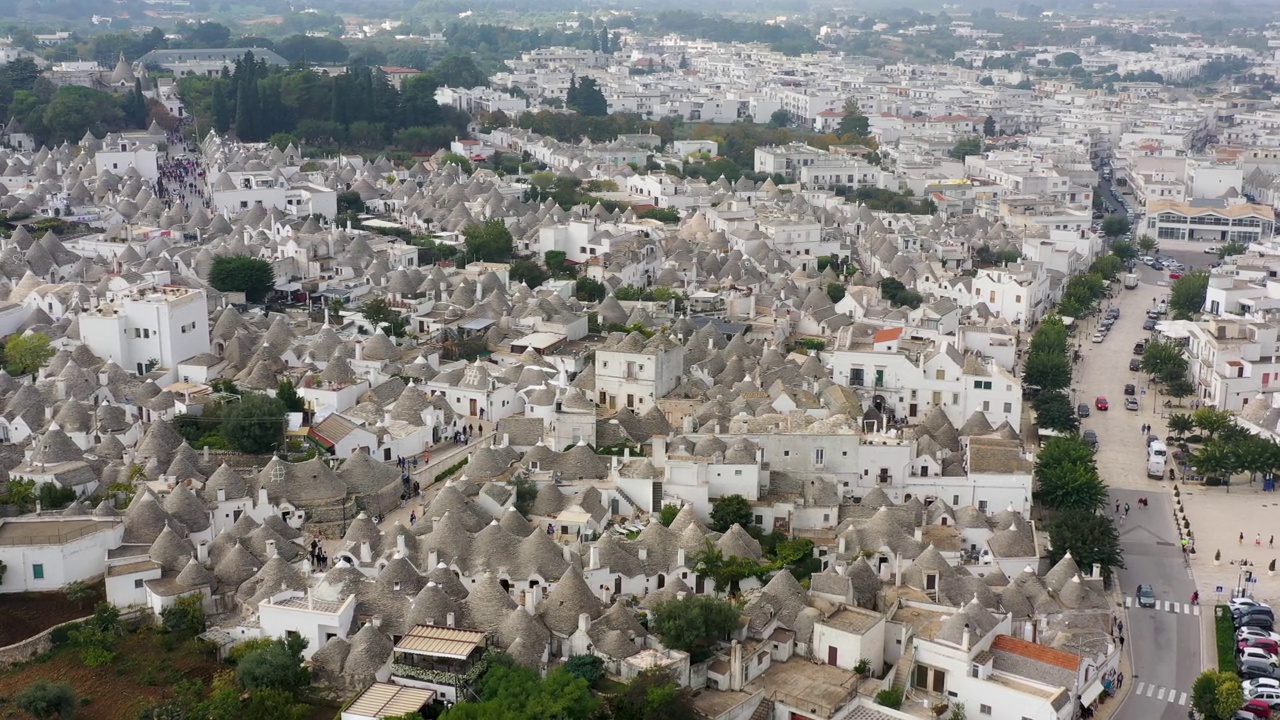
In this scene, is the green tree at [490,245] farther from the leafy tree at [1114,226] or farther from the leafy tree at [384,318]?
the leafy tree at [1114,226]

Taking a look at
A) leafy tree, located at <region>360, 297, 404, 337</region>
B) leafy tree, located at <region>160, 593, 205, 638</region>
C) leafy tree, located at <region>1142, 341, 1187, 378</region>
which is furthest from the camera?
leafy tree, located at <region>1142, 341, 1187, 378</region>

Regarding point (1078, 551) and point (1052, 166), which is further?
point (1052, 166)

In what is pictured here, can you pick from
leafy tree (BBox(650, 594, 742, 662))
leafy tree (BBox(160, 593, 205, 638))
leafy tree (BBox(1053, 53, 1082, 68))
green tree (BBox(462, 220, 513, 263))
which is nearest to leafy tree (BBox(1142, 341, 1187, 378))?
green tree (BBox(462, 220, 513, 263))

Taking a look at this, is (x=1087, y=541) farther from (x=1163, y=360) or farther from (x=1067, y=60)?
(x=1067, y=60)

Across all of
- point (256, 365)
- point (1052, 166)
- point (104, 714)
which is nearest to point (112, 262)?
point (256, 365)

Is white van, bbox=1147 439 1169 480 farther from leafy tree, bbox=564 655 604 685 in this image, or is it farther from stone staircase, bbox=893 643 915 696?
leafy tree, bbox=564 655 604 685

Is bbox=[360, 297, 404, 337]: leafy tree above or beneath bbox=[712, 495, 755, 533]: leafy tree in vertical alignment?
above

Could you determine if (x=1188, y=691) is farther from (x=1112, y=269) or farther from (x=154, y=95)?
(x=154, y=95)
